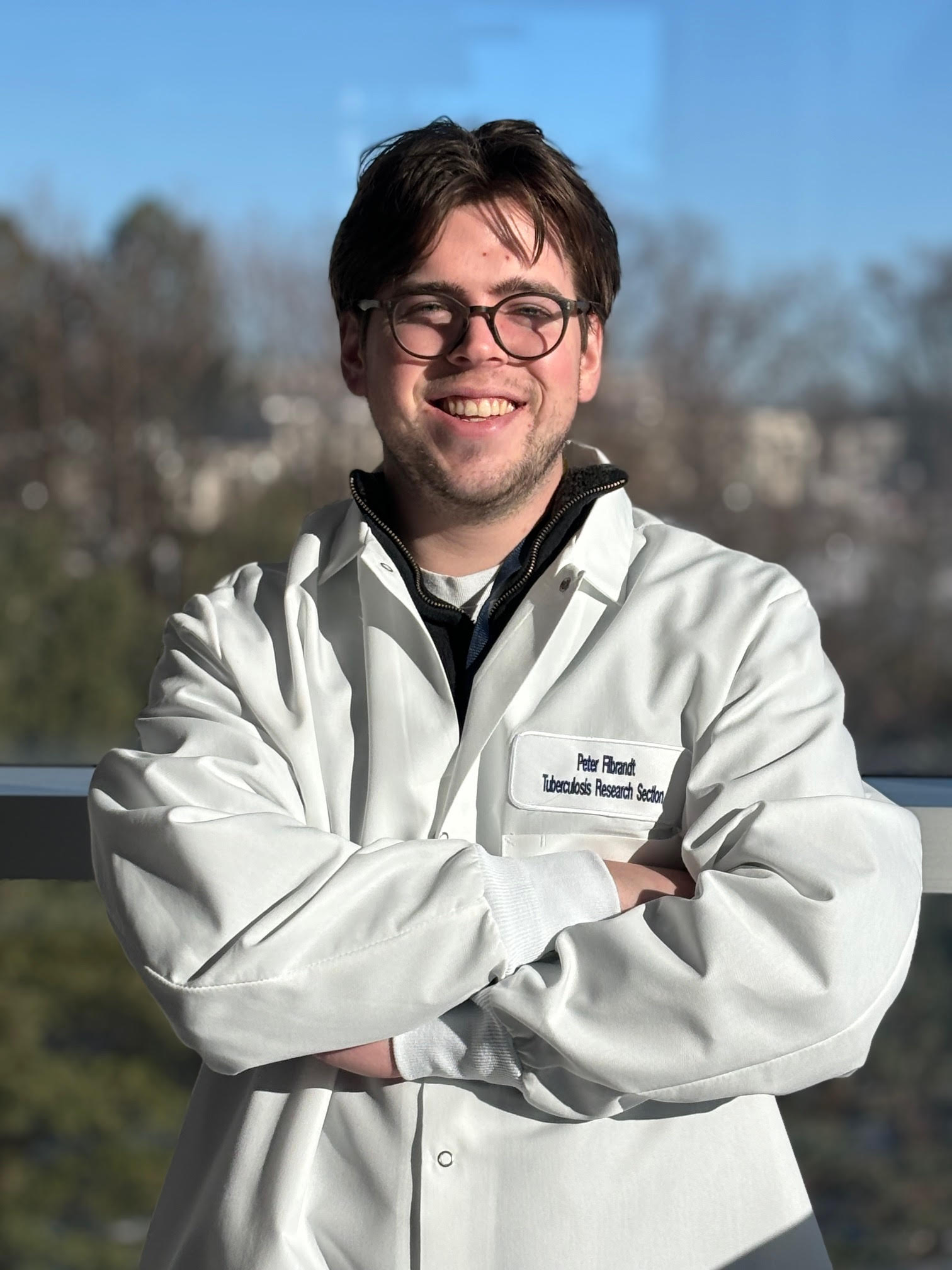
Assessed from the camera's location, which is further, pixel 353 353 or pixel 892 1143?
pixel 892 1143

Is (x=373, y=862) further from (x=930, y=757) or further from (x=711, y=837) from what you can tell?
(x=930, y=757)

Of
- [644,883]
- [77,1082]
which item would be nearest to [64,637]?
[77,1082]

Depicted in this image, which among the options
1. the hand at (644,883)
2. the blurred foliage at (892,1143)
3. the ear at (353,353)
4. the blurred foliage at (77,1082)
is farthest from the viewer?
the blurred foliage at (77,1082)

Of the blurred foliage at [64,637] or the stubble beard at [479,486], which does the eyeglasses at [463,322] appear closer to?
the stubble beard at [479,486]

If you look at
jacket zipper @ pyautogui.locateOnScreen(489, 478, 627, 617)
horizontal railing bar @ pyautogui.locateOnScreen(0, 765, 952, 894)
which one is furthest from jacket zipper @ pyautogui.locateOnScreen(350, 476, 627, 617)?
horizontal railing bar @ pyautogui.locateOnScreen(0, 765, 952, 894)

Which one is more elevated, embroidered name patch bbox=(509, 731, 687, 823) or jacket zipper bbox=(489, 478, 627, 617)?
jacket zipper bbox=(489, 478, 627, 617)

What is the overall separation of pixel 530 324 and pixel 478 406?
0.10m

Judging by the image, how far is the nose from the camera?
123 cm

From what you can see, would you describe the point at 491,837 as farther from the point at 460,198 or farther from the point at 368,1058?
the point at 460,198

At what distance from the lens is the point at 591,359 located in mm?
1415

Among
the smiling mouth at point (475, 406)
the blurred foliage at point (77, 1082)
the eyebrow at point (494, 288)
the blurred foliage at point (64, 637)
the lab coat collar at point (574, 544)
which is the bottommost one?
the blurred foliage at point (77, 1082)

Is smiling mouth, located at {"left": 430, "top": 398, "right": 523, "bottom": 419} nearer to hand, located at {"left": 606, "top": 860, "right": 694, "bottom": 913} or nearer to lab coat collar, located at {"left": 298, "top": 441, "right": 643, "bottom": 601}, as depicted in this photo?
lab coat collar, located at {"left": 298, "top": 441, "right": 643, "bottom": 601}

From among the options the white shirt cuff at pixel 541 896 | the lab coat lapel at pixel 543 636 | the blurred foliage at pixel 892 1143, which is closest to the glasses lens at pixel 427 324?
the lab coat lapel at pixel 543 636

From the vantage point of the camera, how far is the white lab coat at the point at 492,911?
3.47 feet
